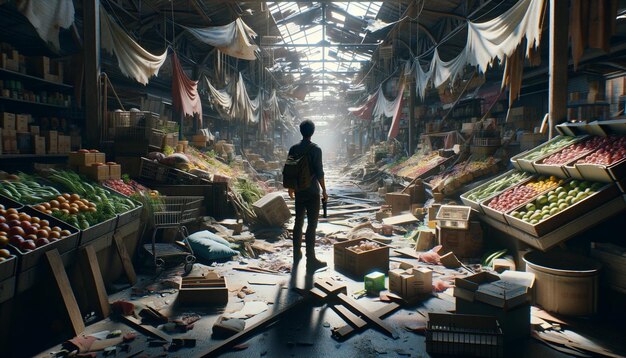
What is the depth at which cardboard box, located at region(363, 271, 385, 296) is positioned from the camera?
5.06m

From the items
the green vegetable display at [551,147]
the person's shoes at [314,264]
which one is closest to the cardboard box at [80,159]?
the person's shoes at [314,264]

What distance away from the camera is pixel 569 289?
13.8 feet

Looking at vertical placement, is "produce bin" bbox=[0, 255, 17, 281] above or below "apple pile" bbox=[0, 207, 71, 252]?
below

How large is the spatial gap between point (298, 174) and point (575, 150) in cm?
393

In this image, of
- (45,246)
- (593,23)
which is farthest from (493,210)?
(45,246)

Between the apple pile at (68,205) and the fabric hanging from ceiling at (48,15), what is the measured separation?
8.18 ft

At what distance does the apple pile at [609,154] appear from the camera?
4.72 meters

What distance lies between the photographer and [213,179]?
9188 mm

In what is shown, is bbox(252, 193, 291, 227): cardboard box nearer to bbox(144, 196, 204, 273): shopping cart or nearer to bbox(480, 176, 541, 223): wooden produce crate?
bbox(144, 196, 204, 273): shopping cart

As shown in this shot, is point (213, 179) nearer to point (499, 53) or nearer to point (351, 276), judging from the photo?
point (351, 276)

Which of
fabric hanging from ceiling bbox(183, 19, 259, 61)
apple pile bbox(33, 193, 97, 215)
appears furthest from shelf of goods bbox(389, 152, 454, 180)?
apple pile bbox(33, 193, 97, 215)

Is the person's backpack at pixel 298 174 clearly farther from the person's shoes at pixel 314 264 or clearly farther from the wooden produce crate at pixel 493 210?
the wooden produce crate at pixel 493 210

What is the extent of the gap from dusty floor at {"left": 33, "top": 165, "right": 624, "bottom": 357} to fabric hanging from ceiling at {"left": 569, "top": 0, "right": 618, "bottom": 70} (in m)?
3.88

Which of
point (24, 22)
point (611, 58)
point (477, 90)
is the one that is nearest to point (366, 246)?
point (611, 58)
